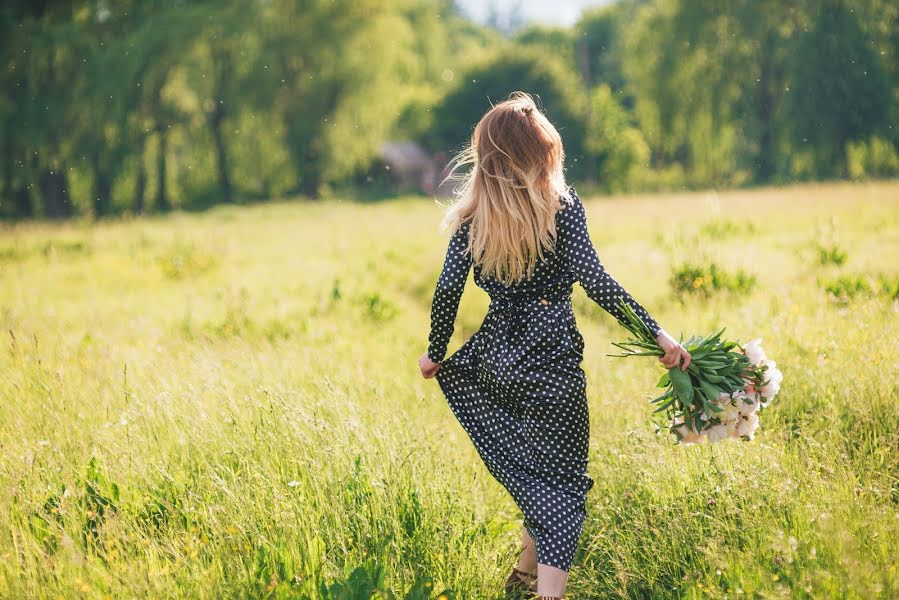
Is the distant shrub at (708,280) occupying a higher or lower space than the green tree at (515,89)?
lower

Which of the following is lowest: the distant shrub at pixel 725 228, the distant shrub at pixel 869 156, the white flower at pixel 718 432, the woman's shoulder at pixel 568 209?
the white flower at pixel 718 432

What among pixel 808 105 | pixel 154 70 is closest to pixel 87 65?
pixel 154 70

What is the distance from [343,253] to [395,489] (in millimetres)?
11620

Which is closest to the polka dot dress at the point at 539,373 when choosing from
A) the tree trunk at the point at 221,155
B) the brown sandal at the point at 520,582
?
the brown sandal at the point at 520,582

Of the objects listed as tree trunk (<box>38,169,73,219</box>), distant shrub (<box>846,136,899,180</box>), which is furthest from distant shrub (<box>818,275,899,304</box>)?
tree trunk (<box>38,169,73,219</box>)

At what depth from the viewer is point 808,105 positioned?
965 inches

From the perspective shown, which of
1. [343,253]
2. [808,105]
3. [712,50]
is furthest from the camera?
[712,50]

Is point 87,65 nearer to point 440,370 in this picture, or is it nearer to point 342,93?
point 342,93

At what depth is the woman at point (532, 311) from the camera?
3016 mm

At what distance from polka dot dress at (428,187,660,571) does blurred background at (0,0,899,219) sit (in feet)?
58.8

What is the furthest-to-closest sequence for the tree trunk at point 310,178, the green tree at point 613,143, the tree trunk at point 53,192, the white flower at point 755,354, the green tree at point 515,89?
the green tree at point 515,89 < the green tree at point 613,143 < the tree trunk at point 310,178 < the tree trunk at point 53,192 < the white flower at point 755,354

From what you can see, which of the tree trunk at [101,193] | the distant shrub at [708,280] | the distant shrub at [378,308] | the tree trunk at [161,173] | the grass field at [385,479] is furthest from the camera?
the tree trunk at [161,173]

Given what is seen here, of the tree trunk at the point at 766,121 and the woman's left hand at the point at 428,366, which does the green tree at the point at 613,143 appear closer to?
the tree trunk at the point at 766,121

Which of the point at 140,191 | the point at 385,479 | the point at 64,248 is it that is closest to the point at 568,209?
the point at 385,479
